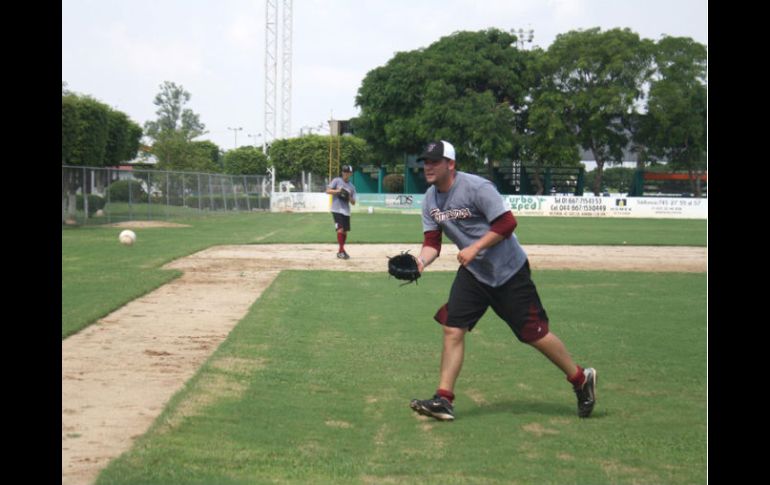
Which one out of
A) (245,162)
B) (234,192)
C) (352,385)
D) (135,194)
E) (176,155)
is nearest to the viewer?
(352,385)

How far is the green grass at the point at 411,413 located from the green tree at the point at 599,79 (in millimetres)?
55236

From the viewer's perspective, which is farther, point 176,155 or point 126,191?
point 176,155

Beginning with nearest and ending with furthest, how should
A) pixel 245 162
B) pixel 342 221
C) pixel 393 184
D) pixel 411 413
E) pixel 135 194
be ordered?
pixel 411 413 → pixel 342 221 → pixel 135 194 → pixel 393 184 → pixel 245 162

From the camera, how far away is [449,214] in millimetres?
6957

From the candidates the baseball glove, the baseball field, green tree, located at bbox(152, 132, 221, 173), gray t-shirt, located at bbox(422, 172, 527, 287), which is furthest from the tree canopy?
green tree, located at bbox(152, 132, 221, 173)

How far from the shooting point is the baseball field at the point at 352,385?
5.50m

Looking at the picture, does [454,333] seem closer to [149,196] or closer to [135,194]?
[149,196]

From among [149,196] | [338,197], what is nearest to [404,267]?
→ [338,197]

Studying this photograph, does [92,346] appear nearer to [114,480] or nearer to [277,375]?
[277,375]

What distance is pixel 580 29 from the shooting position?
6719 centimetres

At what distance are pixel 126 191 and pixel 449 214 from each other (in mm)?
37010

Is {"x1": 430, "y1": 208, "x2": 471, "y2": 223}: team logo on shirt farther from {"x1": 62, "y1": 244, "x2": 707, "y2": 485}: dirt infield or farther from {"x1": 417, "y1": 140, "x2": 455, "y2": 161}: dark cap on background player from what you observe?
{"x1": 62, "y1": 244, "x2": 707, "y2": 485}: dirt infield

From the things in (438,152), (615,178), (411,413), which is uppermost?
(615,178)

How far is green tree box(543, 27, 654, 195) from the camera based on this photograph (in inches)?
2547
